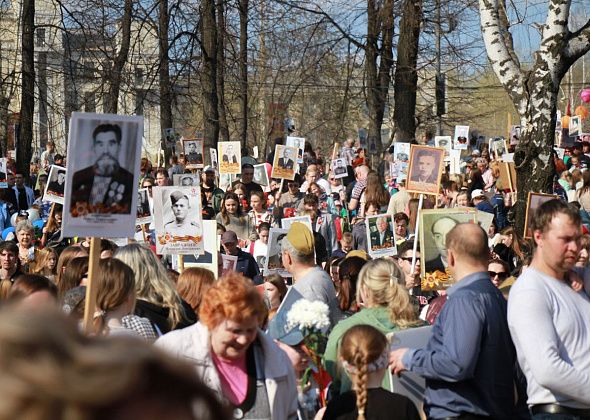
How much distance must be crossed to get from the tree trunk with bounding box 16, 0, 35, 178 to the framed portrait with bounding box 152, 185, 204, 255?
1509 cm

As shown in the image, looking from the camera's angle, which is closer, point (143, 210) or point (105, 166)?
point (105, 166)

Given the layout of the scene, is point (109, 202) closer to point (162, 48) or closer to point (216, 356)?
point (216, 356)

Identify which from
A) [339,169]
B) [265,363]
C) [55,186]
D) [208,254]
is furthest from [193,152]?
[265,363]

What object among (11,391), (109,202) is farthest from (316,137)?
(11,391)

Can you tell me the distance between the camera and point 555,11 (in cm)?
1300

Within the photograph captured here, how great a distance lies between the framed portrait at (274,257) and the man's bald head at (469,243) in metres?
5.09

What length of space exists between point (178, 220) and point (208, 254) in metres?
0.59

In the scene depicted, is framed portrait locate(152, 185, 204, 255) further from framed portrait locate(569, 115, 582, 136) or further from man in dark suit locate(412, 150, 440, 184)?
framed portrait locate(569, 115, 582, 136)

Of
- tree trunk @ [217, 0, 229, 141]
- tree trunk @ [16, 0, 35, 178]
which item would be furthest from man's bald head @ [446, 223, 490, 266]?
tree trunk @ [217, 0, 229, 141]

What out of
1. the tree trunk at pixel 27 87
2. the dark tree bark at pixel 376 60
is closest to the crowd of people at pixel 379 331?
the tree trunk at pixel 27 87

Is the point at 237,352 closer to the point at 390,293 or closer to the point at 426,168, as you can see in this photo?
the point at 390,293

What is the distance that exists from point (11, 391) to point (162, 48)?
947 inches

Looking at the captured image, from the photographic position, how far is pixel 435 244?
31.4ft

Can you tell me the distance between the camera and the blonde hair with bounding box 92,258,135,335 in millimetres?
4824
